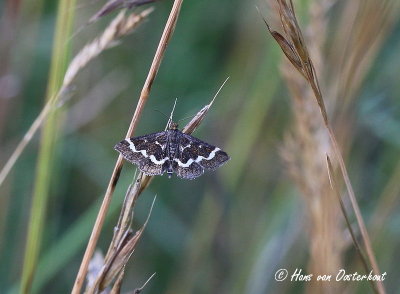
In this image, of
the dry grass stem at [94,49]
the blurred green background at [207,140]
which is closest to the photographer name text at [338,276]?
the blurred green background at [207,140]

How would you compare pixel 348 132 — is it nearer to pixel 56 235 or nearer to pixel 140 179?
pixel 140 179

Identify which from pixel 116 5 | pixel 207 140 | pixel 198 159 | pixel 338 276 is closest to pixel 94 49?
pixel 116 5

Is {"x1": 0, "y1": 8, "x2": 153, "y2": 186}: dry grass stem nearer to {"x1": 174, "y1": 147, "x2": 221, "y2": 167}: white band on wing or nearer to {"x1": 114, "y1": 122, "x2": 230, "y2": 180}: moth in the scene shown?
{"x1": 114, "y1": 122, "x2": 230, "y2": 180}: moth

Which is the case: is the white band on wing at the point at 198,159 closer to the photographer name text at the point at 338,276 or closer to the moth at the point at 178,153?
the moth at the point at 178,153

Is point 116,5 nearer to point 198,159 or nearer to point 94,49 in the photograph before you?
point 94,49

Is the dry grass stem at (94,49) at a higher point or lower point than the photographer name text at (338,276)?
higher

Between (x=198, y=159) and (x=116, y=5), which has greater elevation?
(x=116, y=5)

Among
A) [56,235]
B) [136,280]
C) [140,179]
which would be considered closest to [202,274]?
[136,280]
